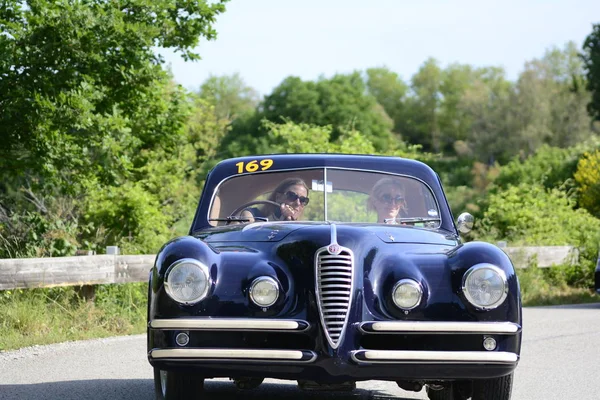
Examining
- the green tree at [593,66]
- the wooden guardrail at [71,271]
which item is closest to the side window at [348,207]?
the wooden guardrail at [71,271]

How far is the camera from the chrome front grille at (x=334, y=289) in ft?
17.9

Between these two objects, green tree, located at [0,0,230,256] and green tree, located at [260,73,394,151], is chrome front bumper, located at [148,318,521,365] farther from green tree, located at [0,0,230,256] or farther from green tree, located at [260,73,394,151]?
green tree, located at [260,73,394,151]

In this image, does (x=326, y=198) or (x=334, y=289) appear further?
(x=326, y=198)

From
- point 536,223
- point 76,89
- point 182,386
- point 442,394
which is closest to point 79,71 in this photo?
point 76,89

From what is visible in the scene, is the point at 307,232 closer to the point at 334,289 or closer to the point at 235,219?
the point at 334,289

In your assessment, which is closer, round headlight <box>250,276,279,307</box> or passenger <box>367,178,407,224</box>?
round headlight <box>250,276,279,307</box>

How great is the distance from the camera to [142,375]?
8.42 meters

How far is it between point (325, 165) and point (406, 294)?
191 centimetres

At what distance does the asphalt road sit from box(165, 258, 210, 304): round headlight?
1.76 meters

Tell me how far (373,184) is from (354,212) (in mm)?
242

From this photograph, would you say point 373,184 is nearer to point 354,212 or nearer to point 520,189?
point 354,212

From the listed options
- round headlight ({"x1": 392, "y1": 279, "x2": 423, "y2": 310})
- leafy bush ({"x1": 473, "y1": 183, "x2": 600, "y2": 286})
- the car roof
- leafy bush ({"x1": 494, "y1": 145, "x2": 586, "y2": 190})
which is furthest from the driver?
leafy bush ({"x1": 494, "y1": 145, "x2": 586, "y2": 190})

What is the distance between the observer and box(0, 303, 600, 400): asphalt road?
744 centimetres

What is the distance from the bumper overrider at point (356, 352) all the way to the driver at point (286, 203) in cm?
168
